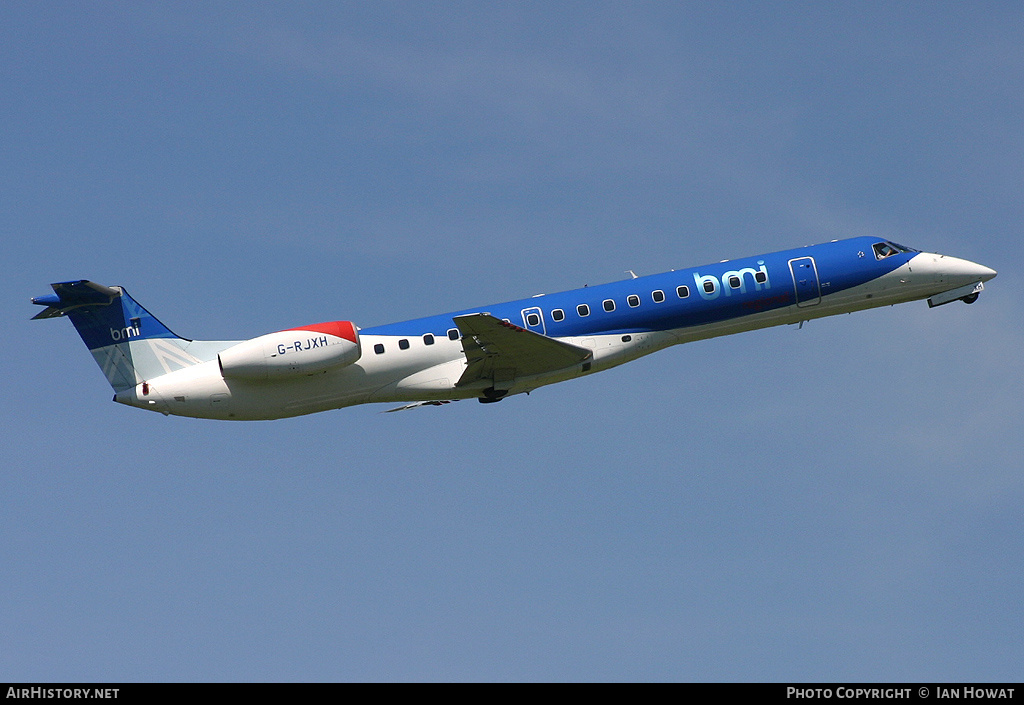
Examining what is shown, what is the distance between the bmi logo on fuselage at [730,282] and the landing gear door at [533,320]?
15.6 feet

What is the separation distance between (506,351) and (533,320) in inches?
77.1

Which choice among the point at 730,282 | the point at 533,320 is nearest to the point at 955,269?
the point at 730,282

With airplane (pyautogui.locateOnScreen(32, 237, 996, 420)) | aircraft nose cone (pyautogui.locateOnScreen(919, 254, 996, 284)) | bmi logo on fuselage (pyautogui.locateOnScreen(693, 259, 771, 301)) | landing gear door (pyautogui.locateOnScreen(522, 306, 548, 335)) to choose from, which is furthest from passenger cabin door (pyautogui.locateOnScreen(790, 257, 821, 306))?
landing gear door (pyautogui.locateOnScreen(522, 306, 548, 335))

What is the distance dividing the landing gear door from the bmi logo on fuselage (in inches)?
188

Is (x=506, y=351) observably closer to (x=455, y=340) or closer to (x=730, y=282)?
(x=455, y=340)

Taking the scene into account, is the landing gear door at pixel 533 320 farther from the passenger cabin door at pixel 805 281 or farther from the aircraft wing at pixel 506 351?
the passenger cabin door at pixel 805 281

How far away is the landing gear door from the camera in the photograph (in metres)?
33.4

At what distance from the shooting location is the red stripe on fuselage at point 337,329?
3170 cm

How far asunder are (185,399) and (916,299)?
22.5m

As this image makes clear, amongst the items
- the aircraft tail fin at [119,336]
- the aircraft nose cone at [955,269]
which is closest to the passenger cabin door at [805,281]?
the aircraft nose cone at [955,269]

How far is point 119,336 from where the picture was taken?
32.9 meters
